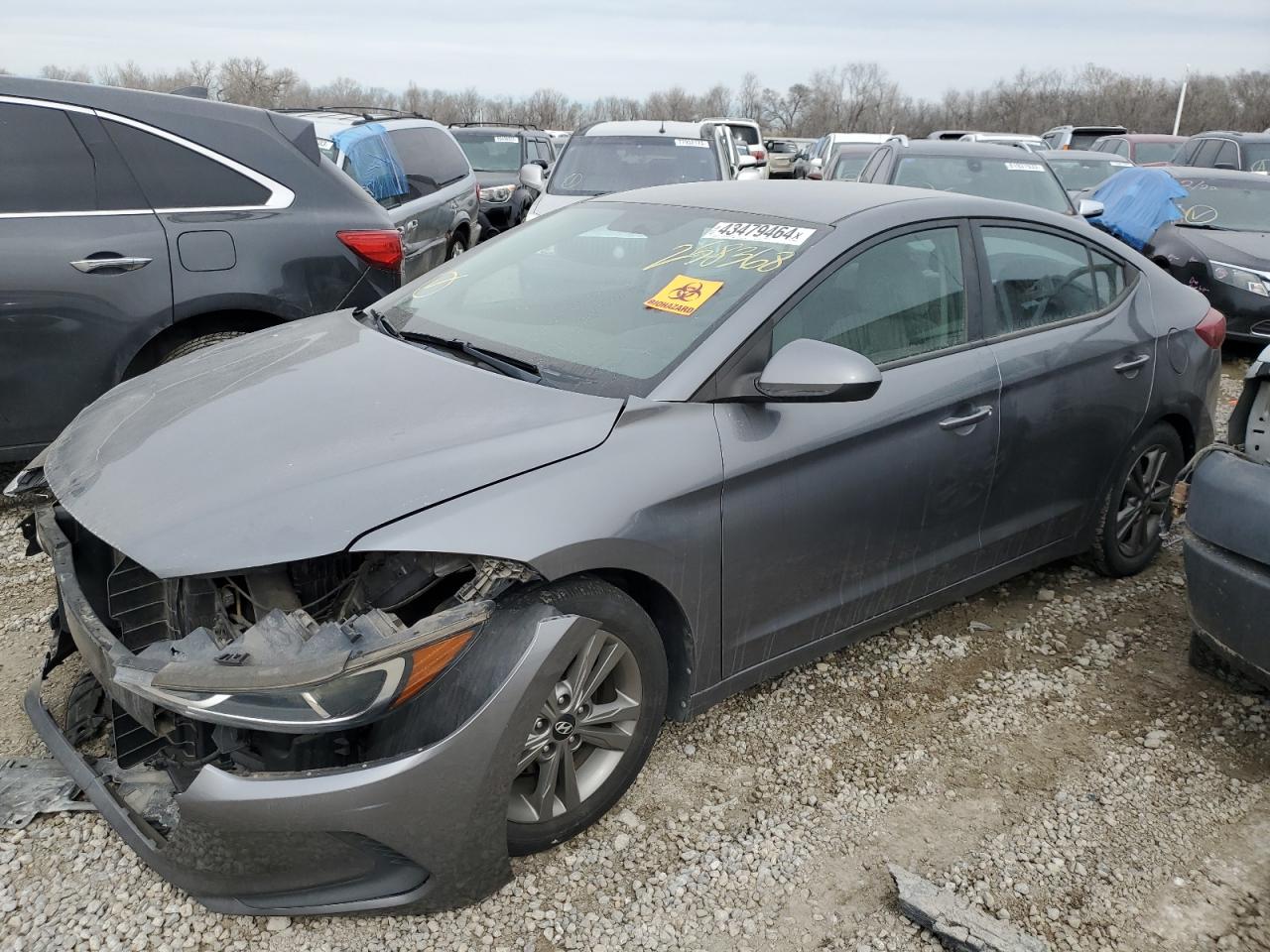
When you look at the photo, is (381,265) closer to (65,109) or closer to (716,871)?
(65,109)

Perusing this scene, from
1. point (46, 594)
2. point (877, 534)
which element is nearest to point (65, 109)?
point (46, 594)

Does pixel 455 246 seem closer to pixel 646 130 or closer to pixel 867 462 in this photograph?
pixel 646 130

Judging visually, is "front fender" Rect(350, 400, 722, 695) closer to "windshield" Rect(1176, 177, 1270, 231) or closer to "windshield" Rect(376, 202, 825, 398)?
"windshield" Rect(376, 202, 825, 398)

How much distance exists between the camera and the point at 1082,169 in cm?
1232

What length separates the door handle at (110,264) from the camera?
4.00 meters

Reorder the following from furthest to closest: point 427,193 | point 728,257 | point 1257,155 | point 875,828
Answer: point 1257,155 < point 427,193 < point 728,257 < point 875,828

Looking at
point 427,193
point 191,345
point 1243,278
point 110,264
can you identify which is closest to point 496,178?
point 427,193

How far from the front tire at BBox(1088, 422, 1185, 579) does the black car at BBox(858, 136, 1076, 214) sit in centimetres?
447

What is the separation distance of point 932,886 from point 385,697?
142 centimetres

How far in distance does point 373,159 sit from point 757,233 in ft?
17.6

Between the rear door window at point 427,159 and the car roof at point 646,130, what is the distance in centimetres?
123

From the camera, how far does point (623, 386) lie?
8.40 ft

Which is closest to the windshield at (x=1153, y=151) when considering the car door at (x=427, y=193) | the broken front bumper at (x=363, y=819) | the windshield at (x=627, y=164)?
the windshield at (x=627, y=164)

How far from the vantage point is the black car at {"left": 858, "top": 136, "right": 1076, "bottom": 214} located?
8125mm
